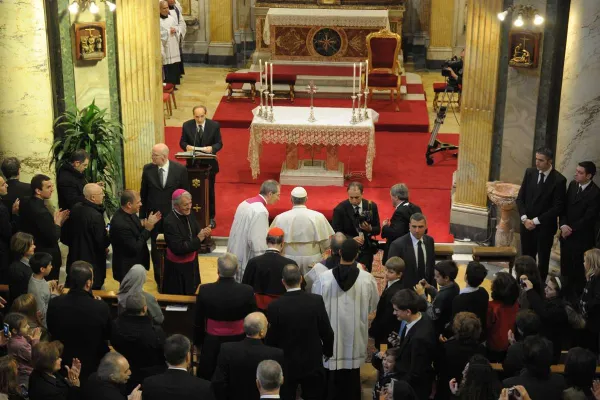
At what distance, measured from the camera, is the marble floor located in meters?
16.7

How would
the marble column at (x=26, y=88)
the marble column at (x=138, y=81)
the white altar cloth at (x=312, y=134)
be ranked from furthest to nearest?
the white altar cloth at (x=312, y=134) → the marble column at (x=138, y=81) → the marble column at (x=26, y=88)

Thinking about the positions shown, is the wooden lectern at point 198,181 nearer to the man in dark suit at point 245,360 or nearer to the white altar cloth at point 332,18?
the man in dark suit at point 245,360

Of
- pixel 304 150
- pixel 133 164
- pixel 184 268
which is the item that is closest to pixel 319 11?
pixel 304 150

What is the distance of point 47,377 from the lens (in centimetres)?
654

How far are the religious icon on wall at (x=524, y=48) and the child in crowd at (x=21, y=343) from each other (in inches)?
243

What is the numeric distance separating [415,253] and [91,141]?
13.2ft

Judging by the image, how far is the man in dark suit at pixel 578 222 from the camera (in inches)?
383

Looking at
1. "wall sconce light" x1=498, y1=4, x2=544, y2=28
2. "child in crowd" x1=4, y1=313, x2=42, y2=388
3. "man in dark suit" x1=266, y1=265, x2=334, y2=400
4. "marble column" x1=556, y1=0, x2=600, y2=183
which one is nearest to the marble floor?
"wall sconce light" x1=498, y1=4, x2=544, y2=28

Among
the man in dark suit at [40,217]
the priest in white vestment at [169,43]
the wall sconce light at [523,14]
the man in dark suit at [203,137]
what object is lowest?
the man in dark suit at [40,217]

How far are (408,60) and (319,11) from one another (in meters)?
2.95

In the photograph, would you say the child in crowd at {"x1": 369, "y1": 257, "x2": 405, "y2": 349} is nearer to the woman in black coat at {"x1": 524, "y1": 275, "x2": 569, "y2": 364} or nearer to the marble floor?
the woman in black coat at {"x1": 524, "y1": 275, "x2": 569, "y2": 364}

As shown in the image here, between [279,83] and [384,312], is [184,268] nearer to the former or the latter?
[384,312]

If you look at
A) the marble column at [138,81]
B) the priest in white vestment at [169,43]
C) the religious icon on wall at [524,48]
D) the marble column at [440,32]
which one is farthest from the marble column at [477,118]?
the marble column at [440,32]

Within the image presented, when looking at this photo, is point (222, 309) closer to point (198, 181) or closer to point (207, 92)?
point (198, 181)
